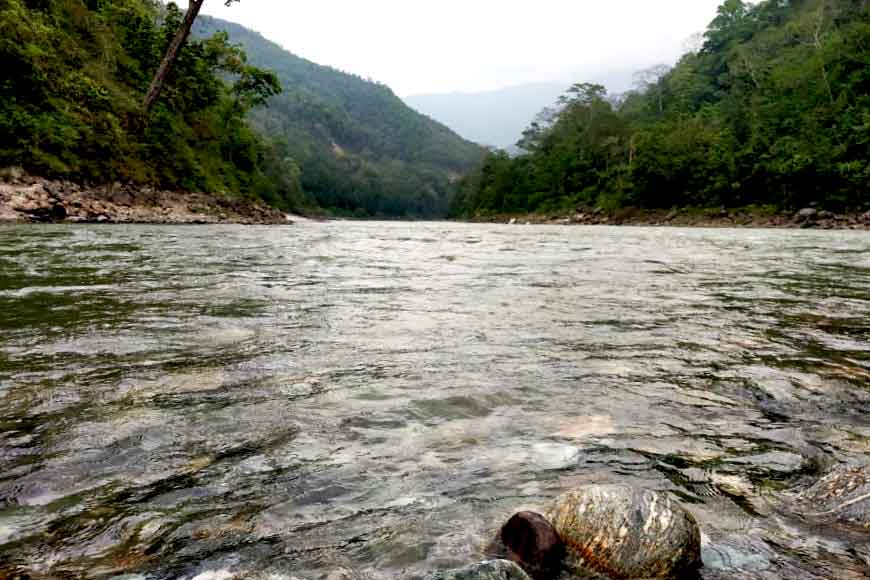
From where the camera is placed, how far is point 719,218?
49.9 m

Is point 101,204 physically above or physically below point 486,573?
below

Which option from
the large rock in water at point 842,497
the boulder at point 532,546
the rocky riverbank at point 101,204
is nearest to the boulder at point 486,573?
the boulder at point 532,546

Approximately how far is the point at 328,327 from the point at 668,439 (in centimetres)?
351

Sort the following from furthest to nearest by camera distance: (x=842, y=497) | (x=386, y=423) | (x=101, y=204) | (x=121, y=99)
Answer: (x=121, y=99)
(x=101, y=204)
(x=386, y=423)
(x=842, y=497)

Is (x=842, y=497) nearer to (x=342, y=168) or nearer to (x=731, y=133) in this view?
(x=731, y=133)

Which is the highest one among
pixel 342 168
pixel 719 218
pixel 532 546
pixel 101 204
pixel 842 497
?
pixel 342 168

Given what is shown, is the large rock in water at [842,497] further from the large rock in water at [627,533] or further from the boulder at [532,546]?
the boulder at [532,546]

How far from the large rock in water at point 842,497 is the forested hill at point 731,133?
159ft

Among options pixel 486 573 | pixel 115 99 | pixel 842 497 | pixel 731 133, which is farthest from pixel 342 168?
pixel 486 573

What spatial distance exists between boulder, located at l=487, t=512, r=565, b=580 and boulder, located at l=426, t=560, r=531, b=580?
193mm

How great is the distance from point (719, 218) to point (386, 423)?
52.7 m

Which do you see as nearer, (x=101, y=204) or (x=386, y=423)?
(x=386, y=423)

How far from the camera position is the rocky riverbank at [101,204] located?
19.7m

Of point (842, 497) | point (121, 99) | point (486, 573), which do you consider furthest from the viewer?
point (121, 99)
